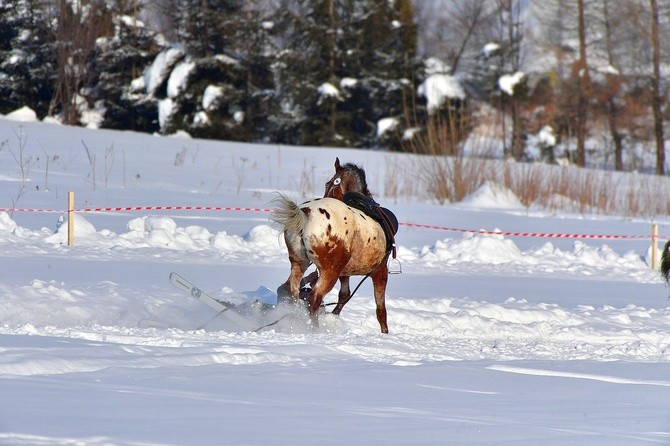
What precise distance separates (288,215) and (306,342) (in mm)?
1184

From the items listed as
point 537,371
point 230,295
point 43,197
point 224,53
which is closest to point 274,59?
point 224,53

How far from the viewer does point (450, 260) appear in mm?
16062

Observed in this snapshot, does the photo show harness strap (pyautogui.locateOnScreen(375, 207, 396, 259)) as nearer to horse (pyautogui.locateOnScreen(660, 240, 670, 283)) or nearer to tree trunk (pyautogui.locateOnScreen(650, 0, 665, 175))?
horse (pyautogui.locateOnScreen(660, 240, 670, 283))

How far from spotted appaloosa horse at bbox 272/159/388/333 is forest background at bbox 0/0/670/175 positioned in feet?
86.0

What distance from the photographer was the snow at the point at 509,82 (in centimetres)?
4456

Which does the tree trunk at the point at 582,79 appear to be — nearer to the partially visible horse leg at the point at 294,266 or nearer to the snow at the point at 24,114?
the snow at the point at 24,114

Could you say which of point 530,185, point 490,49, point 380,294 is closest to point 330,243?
point 380,294

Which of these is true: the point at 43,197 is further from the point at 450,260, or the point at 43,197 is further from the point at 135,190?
the point at 450,260

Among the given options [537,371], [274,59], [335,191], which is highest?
[274,59]

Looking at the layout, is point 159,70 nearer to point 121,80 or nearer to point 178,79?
point 178,79

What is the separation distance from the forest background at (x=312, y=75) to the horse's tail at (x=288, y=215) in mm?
26903

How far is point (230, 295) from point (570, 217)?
14718 millimetres

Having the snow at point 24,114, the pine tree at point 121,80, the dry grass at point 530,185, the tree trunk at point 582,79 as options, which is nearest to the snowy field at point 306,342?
the dry grass at point 530,185

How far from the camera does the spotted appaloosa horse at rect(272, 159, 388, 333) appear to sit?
8.48 m
